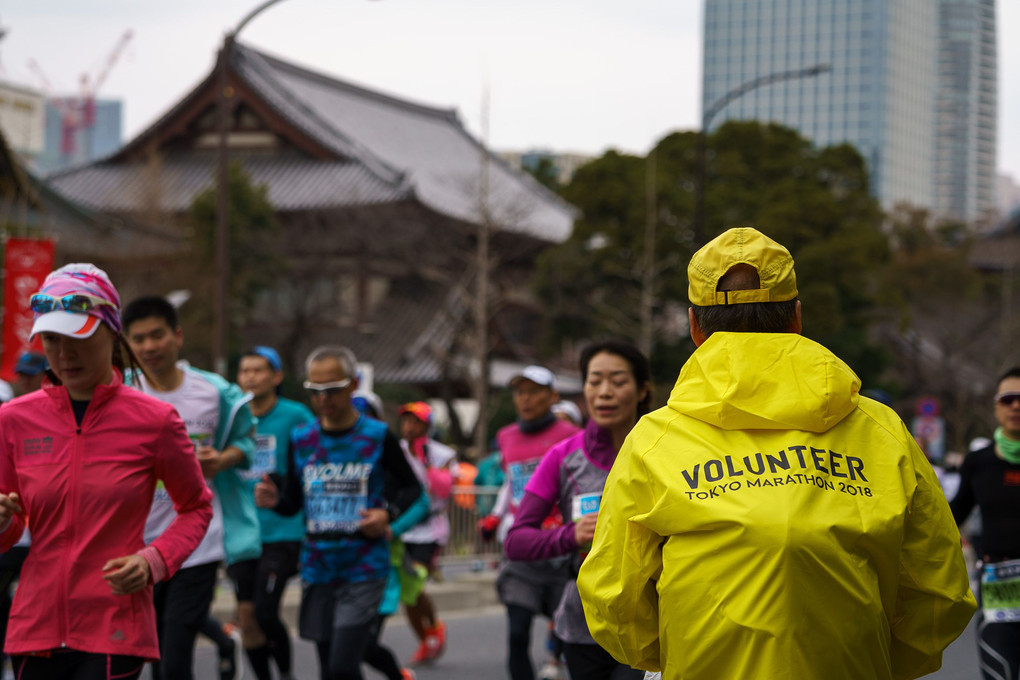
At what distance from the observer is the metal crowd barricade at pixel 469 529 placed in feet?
47.6

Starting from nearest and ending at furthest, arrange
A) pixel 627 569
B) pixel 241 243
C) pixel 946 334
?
1. pixel 627 569
2. pixel 241 243
3. pixel 946 334

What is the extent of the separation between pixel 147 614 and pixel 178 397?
216 cm

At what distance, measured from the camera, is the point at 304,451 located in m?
6.31

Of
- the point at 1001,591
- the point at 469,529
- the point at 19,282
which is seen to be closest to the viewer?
the point at 1001,591

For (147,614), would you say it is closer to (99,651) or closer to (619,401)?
(99,651)

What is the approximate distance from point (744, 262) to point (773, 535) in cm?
64

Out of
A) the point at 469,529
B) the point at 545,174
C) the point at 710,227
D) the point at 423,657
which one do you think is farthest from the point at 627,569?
the point at 545,174

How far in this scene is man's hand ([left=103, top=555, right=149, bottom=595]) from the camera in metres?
3.87

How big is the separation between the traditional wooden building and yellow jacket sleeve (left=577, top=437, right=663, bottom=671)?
21422 millimetres

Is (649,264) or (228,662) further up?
(649,264)

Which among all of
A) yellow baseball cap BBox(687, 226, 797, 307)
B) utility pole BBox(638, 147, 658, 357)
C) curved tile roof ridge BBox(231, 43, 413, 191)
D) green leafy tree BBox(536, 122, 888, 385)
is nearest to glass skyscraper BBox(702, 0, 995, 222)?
curved tile roof ridge BBox(231, 43, 413, 191)

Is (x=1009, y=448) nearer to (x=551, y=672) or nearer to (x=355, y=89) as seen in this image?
(x=551, y=672)

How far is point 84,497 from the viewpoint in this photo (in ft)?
13.0

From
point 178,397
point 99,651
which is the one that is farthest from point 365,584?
point 99,651
